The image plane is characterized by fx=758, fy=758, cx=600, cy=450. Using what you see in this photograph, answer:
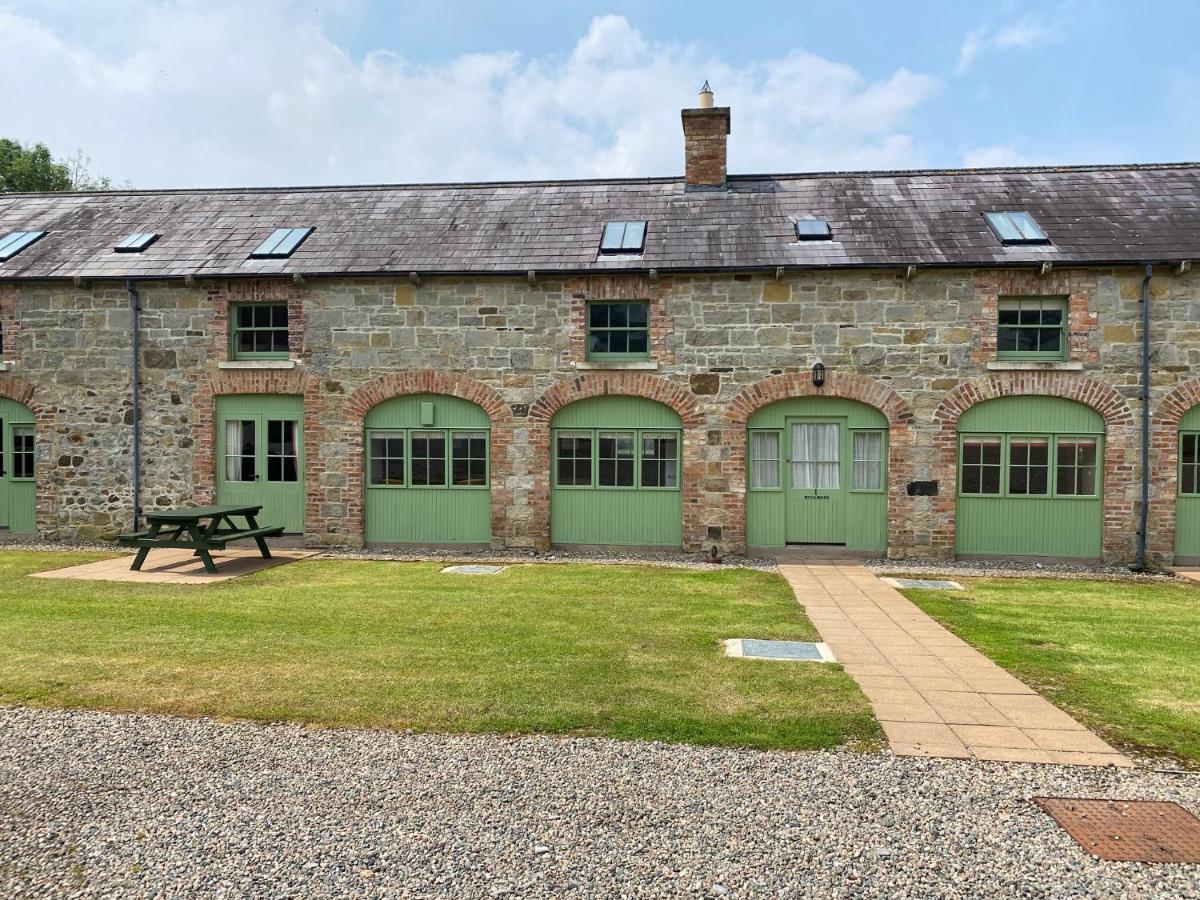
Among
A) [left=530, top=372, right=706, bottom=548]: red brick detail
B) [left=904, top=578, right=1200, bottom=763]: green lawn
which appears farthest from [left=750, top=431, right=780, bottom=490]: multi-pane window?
[left=904, top=578, right=1200, bottom=763]: green lawn

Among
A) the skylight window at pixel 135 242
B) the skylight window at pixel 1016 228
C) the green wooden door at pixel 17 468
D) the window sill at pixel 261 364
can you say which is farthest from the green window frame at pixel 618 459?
the green wooden door at pixel 17 468

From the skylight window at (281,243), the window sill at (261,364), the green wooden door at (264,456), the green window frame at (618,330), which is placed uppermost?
the skylight window at (281,243)

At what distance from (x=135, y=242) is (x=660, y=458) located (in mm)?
10562

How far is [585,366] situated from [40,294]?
986 cm

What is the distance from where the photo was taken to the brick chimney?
1434cm

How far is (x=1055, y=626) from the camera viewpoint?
314 inches

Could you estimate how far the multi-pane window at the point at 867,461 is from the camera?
40.7 feet

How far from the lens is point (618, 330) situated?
1279cm

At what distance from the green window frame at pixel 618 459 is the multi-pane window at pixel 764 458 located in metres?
1.21

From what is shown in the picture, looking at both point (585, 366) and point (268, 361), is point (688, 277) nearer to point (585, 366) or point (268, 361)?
point (585, 366)

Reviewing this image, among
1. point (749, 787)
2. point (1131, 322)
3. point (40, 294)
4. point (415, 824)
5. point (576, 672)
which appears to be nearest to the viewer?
point (415, 824)

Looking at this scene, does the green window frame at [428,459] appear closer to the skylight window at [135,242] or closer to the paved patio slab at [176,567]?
the paved patio slab at [176,567]

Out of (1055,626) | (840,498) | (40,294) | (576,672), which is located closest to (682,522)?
(840,498)

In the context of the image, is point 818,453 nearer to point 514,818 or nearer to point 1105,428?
point 1105,428
